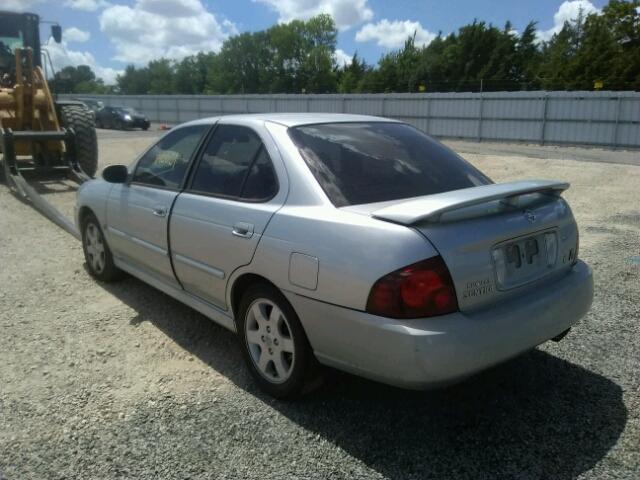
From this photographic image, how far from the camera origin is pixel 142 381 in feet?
10.8

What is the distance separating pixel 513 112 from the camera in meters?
20.5

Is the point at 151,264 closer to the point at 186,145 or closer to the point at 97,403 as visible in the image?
the point at 186,145

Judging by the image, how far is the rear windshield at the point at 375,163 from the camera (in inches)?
116

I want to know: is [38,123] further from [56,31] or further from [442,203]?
[442,203]

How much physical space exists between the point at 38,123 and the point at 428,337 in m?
10.3

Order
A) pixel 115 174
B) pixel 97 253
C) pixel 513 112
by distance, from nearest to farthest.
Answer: pixel 115 174 → pixel 97 253 → pixel 513 112

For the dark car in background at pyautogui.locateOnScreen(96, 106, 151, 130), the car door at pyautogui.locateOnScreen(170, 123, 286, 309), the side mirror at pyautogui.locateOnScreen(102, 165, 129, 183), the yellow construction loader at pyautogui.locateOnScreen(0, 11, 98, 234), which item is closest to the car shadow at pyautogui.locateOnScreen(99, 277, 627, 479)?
the car door at pyautogui.locateOnScreen(170, 123, 286, 309)

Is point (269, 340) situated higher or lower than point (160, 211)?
lower

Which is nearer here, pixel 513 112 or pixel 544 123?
pixel 544 123

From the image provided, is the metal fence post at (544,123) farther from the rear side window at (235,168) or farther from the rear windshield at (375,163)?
the rear side window at (235,168)

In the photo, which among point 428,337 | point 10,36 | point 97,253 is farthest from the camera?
point 10,36

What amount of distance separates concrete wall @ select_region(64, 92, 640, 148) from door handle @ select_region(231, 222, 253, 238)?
1814cm

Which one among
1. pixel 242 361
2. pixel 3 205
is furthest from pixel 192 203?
pixel 3 205

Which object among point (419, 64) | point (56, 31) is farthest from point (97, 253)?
point (419, 64)
